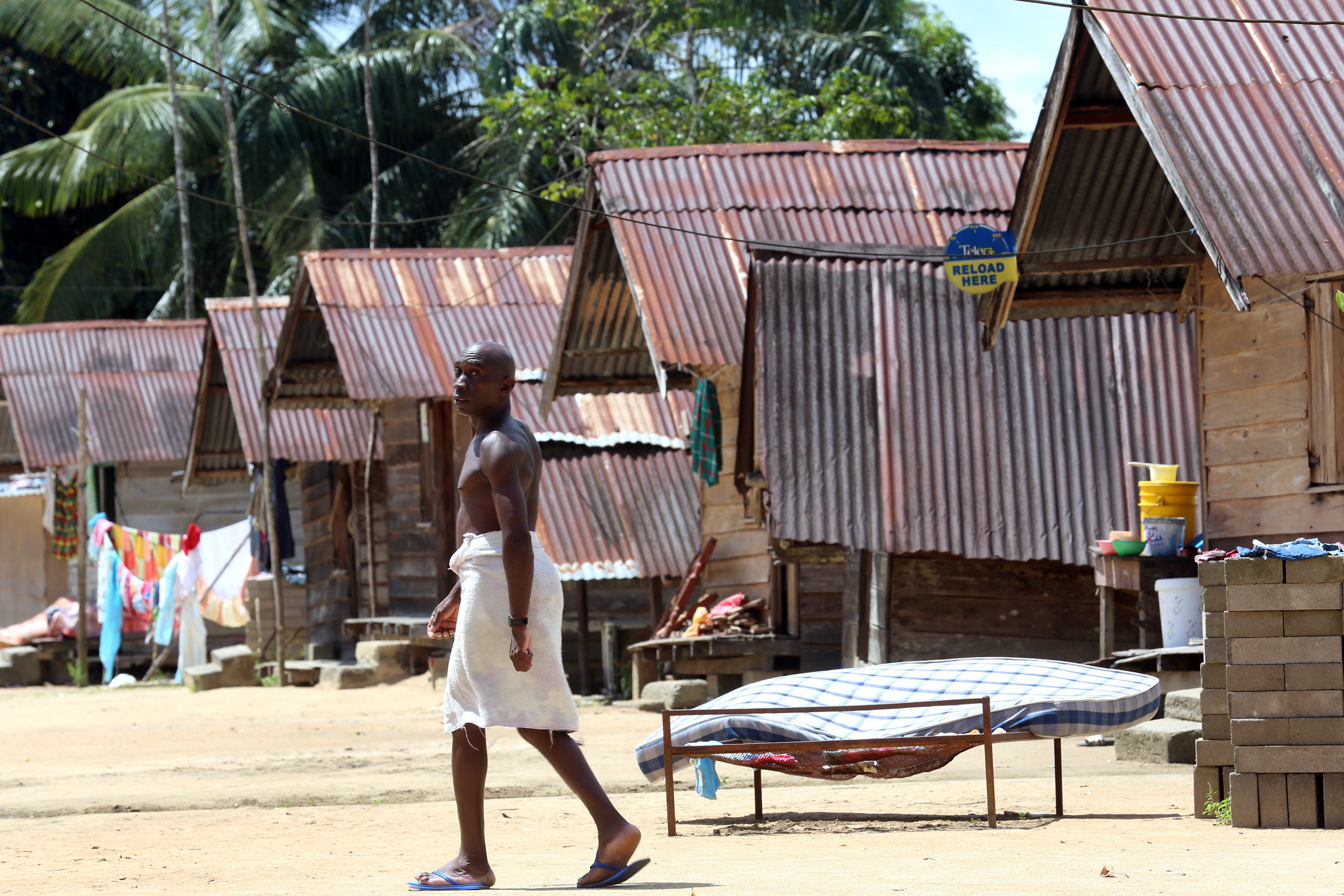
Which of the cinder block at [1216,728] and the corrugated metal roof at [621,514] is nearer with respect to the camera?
the cinder block at [1216,728]

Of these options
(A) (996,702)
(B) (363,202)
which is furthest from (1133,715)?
(B) (363,202)

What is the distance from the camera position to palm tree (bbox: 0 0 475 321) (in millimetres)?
31359

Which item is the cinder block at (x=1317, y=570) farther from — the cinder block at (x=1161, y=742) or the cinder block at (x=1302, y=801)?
the cinder block at (x=1161, y=742)

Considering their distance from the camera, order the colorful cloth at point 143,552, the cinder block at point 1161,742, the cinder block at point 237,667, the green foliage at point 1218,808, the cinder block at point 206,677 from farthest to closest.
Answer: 1. the colorful cloth at point 143,552
2. the cinder block at point 237,667
3. the cinder block at point 206,677
4. the cinder block at point 1161,742
5. the green foliage at point 1218,808

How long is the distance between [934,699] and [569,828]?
185 centimetres

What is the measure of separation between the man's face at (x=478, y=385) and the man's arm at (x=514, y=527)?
0.55 ft

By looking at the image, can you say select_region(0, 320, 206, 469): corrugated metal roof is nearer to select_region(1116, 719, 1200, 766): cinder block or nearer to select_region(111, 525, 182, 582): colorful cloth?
select_region(111, 525, 182, 582): colorful cloth

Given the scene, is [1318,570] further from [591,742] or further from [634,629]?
[634,629]

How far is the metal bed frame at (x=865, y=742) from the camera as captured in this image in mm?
6816

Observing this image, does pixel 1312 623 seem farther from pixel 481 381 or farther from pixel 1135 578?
pixel 1135 578

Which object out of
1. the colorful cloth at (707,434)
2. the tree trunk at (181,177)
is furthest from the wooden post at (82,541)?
the colorful cloth at (707,434)

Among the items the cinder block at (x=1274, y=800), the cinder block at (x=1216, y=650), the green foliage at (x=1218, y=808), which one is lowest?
the green foliage at (x=1218, y=808)

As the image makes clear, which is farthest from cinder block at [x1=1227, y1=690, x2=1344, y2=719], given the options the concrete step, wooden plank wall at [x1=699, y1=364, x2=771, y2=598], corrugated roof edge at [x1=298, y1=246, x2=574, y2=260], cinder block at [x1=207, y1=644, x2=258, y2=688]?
cinder block at [x1=207, y1=644, x2=258, y2=688]

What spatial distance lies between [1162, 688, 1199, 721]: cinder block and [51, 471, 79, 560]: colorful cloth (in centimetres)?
1891
